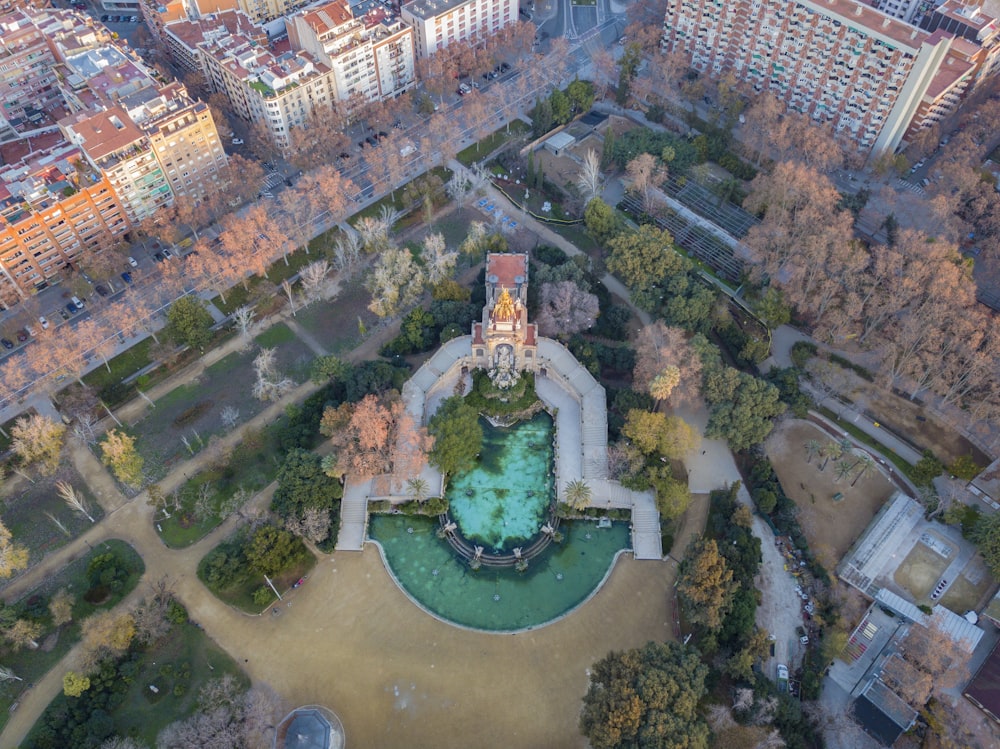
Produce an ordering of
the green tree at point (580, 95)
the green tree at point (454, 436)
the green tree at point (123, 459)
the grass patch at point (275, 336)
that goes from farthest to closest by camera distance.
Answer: the green tree at point (580, 95) < the grass patch at point (275, 336) < the green tree at point (454, 436) < the green tree at point (123, 459)

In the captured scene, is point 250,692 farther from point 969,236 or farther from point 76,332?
point 969,236

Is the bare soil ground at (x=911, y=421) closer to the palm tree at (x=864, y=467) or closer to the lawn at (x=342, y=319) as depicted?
the palm tree at (x=864, y=467)

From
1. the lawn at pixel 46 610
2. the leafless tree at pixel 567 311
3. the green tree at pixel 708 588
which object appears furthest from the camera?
the leafless tree at pixel 567 311

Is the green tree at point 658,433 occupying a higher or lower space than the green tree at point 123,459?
higher

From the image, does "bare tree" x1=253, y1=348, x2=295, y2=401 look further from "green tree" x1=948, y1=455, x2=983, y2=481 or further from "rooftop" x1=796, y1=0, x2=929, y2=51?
"rooftop" x1=796, y1=0, x2=929, y2=51

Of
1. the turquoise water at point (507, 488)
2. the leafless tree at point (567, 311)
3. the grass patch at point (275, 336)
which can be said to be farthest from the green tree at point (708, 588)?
the grass patch at point (275, 336)

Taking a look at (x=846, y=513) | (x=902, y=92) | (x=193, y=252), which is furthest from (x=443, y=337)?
(x=902, y=92)

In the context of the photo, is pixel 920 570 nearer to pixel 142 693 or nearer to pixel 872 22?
pixel 872 22
